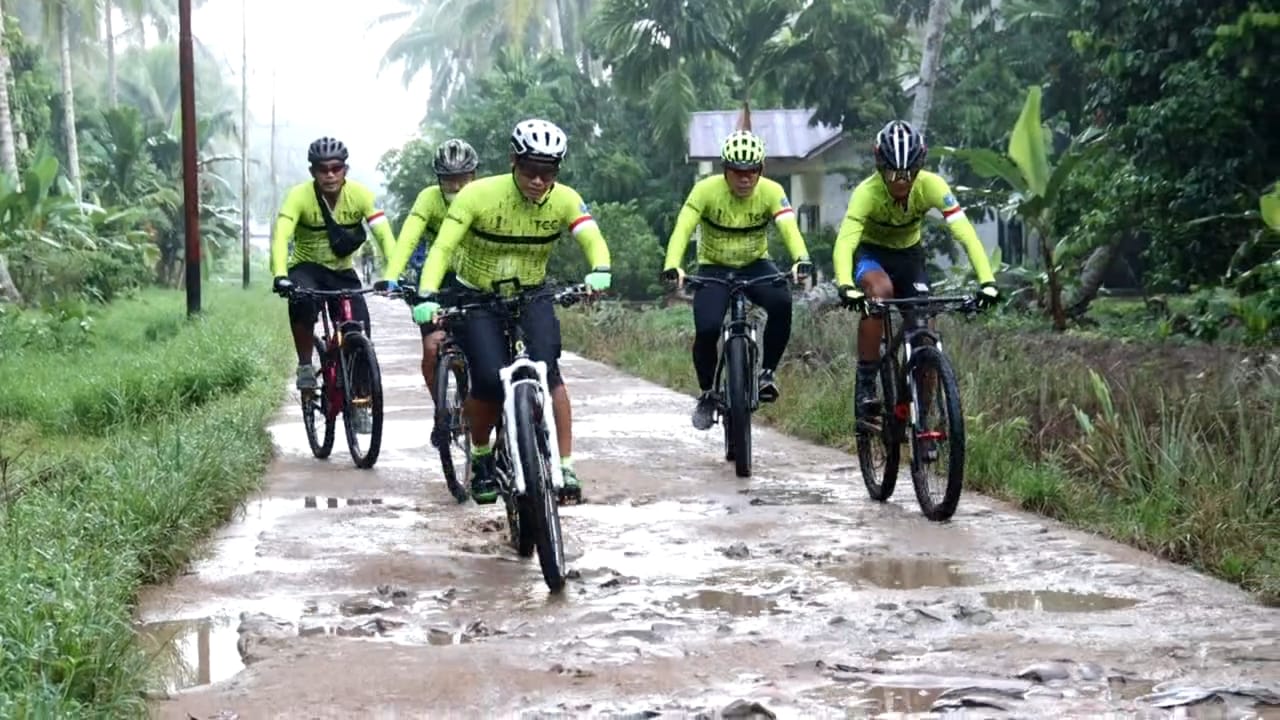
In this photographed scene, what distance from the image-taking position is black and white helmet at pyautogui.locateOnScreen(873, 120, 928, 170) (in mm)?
8438

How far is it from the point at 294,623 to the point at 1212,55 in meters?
11.4

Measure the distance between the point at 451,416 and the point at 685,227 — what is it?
198 centimetres

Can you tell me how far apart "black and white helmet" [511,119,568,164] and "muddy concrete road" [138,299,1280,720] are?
177 centimetres

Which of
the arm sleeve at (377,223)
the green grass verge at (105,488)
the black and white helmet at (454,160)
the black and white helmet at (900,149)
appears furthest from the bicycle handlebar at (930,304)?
the green grass verge at (105,488)

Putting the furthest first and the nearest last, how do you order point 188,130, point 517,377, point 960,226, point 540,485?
point 188,130
point 960,226
point 517,377
point 540,485

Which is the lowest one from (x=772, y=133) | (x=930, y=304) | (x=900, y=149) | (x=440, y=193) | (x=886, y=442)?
(x=886, y=442)

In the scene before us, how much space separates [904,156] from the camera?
843 centimetres

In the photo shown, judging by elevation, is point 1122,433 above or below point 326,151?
below

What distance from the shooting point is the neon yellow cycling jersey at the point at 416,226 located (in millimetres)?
8086

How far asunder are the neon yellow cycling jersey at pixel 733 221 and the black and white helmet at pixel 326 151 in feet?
6.99

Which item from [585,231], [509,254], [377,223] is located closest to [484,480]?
[509,254]

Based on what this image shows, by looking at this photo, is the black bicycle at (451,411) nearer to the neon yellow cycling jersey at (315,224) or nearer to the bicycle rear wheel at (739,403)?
the neon yellow cycling jersey at (315,224)

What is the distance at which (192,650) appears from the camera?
5.65 metres

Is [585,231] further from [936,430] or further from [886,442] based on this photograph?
[886,442]
